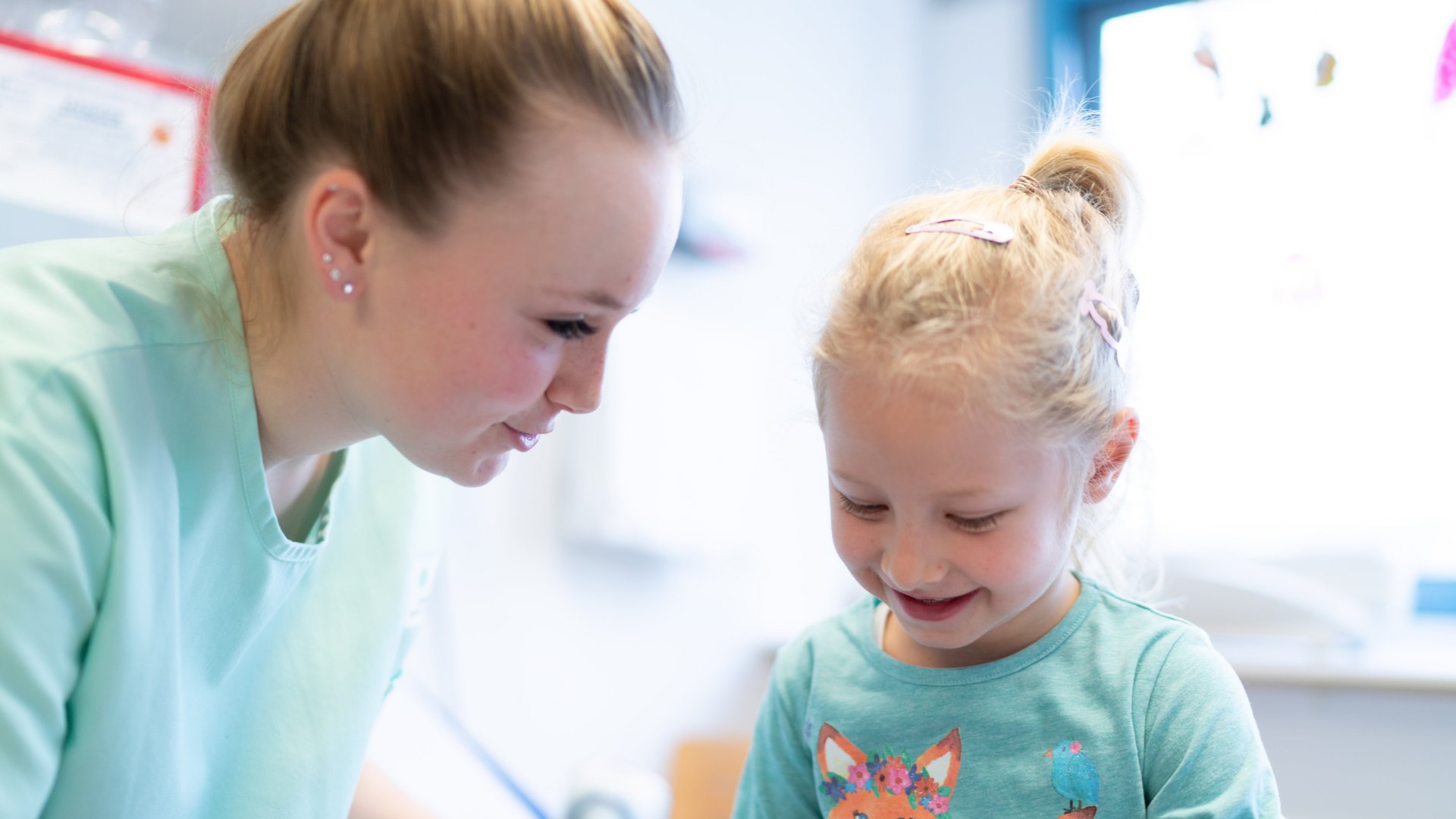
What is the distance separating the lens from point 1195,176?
2.28 meters

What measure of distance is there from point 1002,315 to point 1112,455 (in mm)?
156

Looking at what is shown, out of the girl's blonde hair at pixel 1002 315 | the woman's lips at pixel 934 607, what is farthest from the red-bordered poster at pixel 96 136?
the woman's lips at pixel 934 607

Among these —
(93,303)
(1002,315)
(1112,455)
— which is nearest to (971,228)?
(1002,315)

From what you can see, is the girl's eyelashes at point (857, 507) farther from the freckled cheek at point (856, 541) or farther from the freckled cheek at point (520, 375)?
the freckled cheek at point (520, 375)

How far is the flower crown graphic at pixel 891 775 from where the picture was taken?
87 cm

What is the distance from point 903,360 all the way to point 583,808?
0.53 m

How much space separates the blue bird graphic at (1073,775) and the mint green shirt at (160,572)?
0.62 metres

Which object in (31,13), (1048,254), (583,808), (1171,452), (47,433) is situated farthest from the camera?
(1171,452)

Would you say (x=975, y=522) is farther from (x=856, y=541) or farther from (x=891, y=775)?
(x=891, y=775)

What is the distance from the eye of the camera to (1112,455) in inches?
34.9

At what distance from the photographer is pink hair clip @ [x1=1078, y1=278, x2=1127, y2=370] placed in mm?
848

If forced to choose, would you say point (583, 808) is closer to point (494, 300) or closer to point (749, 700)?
point (494, 300)

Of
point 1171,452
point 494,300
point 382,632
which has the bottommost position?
point 1171,452

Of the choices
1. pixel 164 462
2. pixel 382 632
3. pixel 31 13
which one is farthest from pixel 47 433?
pixel 31 13
